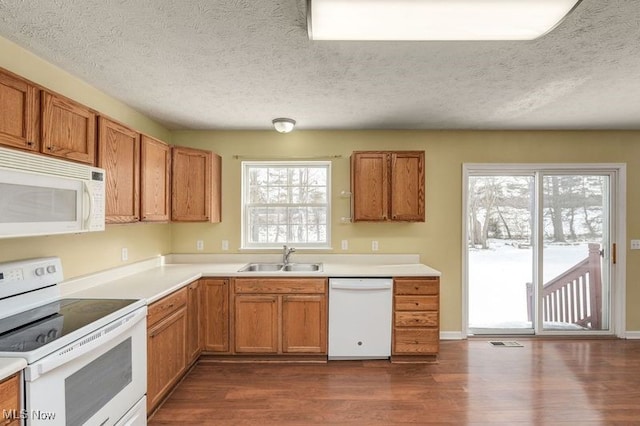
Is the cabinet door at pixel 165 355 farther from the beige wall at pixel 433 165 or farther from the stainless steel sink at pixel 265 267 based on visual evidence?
the beige wall at pixel 433 165

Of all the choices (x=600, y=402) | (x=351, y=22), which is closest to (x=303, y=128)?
(x=351, y=22)

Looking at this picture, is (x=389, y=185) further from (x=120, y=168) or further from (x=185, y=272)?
(x=120, y=168)

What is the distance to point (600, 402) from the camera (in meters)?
2.44

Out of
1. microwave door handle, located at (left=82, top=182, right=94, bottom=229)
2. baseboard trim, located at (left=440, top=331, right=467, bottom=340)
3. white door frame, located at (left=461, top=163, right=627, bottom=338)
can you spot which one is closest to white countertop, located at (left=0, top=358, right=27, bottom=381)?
microwave door handle, located at (left=82, top=182, right=94, bottom=229)

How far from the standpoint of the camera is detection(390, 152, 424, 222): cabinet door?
3.41 m

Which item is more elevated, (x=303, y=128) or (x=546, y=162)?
(x=303, y=128)

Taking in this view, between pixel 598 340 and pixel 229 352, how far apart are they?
412cm

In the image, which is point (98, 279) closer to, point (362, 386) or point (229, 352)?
point (229, 352)

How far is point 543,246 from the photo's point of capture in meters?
3.74

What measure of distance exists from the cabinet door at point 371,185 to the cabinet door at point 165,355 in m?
2.01

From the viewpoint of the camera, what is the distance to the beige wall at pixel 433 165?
3.70 m

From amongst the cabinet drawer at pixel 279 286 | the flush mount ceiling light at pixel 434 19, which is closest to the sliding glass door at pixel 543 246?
the cabinet drawer at pixel 279 286

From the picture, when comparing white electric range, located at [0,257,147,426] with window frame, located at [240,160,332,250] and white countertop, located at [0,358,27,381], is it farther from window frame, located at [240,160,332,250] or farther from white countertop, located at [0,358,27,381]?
window frame, located at [240,160,332,250]

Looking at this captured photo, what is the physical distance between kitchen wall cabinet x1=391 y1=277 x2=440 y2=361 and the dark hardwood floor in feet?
0.50
